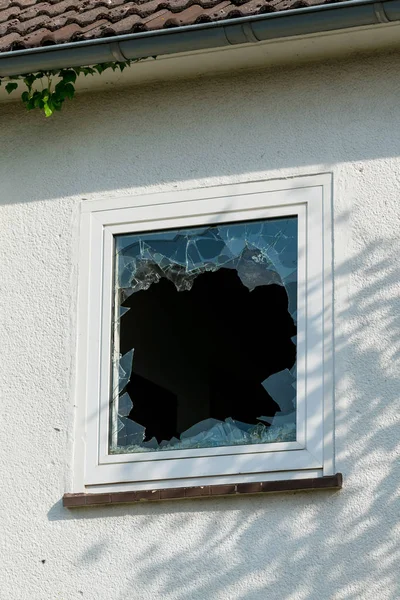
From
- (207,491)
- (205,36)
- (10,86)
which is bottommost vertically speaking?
(207,491)

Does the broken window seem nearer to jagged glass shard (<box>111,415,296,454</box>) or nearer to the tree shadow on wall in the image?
jagged glass shard (<box>111,415,296,454</box>)

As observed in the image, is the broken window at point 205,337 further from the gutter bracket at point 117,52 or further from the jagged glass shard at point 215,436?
the gutter bracket at point 117,52

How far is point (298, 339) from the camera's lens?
306 inches

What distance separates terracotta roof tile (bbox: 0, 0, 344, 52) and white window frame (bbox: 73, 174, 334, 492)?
3.10ft

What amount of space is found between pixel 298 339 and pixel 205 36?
169 centimetres

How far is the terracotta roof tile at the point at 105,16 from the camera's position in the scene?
7867 mm

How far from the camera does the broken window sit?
25.7ft

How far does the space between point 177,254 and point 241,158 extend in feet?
2.12

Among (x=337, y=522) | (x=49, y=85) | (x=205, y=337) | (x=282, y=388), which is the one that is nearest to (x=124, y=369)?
(x=205, y=337)

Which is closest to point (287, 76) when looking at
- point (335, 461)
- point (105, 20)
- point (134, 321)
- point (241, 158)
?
point (241, 158)

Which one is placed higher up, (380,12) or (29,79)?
(380,12)

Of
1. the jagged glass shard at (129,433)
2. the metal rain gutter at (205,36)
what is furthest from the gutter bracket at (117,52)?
the jagged glass shard at (129,433)

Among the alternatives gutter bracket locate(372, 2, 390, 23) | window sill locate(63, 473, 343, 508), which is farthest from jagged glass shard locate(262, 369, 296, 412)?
gutter bracket locate(372, 2, 390, 23)

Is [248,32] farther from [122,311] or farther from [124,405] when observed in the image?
[124,405]
